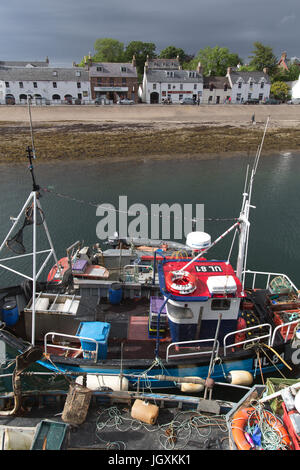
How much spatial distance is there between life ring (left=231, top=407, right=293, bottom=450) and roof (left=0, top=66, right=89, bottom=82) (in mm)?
80096

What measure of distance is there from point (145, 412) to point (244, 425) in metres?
→ 2.73

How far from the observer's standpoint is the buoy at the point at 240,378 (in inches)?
437

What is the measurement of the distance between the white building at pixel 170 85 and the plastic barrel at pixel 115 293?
7290cm

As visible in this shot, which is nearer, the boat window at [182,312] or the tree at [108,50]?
the boat window at [182,312]

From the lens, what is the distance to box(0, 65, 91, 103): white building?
240ft

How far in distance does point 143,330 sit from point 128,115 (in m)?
58.5

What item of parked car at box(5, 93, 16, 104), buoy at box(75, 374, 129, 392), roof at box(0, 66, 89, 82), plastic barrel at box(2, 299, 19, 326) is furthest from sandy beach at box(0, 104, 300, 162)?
buoy at box(75, 374, 129, 392)

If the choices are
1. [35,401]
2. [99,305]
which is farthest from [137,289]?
[35,401]

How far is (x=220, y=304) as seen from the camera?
36.6ft

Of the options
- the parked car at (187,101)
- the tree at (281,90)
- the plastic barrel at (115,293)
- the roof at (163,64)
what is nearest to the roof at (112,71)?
the parked car at (187,101)

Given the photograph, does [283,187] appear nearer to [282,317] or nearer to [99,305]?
[282,317]

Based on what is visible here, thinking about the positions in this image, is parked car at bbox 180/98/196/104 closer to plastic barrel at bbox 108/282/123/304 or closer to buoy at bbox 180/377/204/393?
plastic barrel at bbox 108/282/123/304

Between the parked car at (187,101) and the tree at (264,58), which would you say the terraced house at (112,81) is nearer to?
the parked car at (187,101)

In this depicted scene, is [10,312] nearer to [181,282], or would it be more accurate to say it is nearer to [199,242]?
[181,282]
